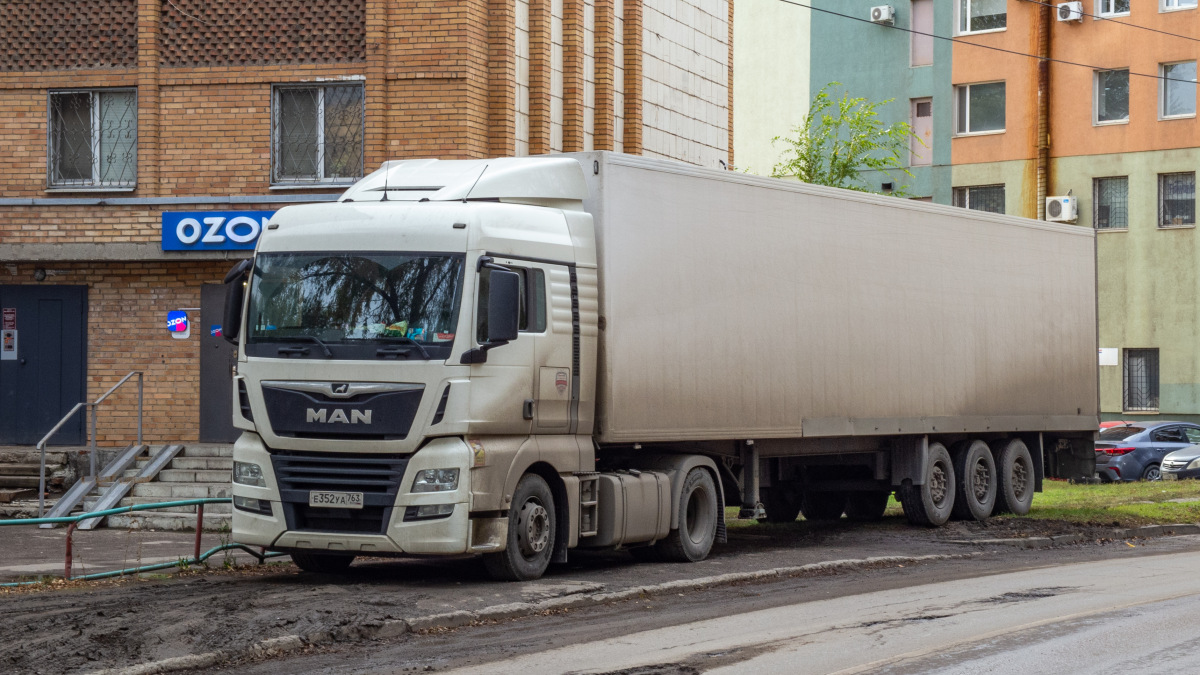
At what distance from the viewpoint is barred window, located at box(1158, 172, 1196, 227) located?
40938 mm

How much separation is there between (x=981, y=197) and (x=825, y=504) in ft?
90.0

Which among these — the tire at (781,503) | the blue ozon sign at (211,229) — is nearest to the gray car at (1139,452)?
the tire at (781,503)

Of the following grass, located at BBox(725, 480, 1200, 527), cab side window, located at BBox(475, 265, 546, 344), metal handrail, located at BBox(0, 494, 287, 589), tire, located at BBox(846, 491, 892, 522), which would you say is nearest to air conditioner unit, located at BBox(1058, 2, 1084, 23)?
grass, located at BBox(725, 480, 1200, 527)

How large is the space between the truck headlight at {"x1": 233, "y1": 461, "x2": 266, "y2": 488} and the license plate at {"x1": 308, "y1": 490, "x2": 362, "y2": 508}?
529 millimetres

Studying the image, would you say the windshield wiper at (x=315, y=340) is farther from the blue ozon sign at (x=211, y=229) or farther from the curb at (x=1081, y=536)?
the blue ozon sign at (x=211, y=229)

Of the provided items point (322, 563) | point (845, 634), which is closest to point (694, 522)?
point (322, 563)

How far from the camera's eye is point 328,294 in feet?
40.0

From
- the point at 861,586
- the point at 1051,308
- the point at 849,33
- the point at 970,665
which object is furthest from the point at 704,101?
the point at 849,33

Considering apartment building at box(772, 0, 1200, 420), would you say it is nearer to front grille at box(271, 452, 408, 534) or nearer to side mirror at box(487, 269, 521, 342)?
side mirror at box(487, 269, 521, 342)

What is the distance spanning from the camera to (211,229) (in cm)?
2089

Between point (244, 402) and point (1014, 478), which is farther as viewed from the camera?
point (1014, 478)

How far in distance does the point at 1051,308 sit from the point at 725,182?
7164 mm

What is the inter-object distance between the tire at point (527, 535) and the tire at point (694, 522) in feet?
5.61

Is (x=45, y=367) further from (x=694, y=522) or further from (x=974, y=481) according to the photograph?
(x=974, y=481)
